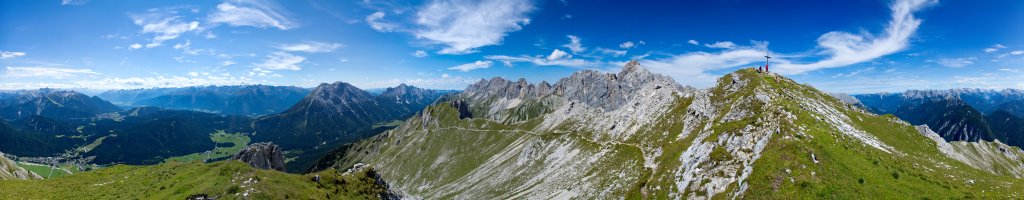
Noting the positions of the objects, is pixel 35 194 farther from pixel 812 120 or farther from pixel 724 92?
pixel 724 92

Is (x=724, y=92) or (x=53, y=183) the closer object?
(x=53, y=183)

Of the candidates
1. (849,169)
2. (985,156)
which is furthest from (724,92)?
(985,156)

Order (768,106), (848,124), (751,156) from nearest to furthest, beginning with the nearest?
(751,156) < (848,124) < (768,106)

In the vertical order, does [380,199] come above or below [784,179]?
below

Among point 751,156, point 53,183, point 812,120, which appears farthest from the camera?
point 812,120

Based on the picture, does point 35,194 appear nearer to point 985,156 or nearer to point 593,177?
point 593,177

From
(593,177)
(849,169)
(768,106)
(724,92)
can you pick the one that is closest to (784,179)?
(849,169)

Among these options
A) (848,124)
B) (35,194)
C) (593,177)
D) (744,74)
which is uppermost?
(744,74)

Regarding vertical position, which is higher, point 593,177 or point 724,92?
point 724,92

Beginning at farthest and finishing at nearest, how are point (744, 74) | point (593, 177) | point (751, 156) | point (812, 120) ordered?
point (593, 177)
point (744, 74)
point (812, 120)
point (751, 156)
